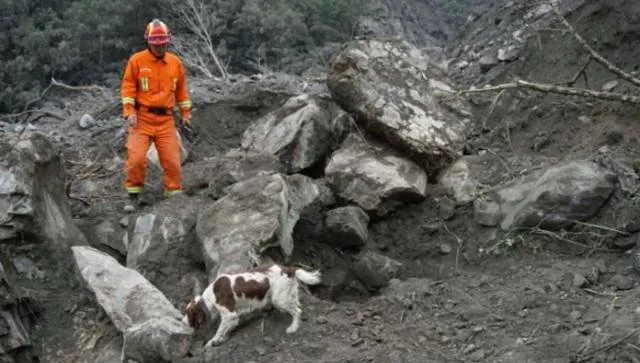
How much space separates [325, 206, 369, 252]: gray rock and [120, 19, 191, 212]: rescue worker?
4.98ft

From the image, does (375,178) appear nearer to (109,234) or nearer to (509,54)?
(109,234)

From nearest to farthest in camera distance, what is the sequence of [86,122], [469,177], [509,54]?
[469,177]
[86,122]
[509,54]

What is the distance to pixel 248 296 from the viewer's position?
4.80 meters

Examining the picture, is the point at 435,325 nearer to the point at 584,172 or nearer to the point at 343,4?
the point at 584,172

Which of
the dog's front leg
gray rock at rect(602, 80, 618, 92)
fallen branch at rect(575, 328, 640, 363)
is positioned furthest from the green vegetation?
fallen branch at rect(575, 328, 640, 363)

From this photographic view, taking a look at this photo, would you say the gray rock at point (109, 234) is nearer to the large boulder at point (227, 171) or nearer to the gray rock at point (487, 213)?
the large boulder at point (227, 171)

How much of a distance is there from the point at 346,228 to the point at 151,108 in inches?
81.1

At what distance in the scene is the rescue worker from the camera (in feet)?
22.1

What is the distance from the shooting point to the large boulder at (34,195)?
6.09 meters

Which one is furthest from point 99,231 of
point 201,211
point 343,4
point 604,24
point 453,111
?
point 343,4

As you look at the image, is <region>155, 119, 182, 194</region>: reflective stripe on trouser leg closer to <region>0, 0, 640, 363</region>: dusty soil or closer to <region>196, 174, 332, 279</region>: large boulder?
<region>0, 0, 640, 363</region>: dusty soil

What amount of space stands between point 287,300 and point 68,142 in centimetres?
515

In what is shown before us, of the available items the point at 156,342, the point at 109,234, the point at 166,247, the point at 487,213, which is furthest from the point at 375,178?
the point at 156,342

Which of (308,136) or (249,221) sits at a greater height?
(308,136)
